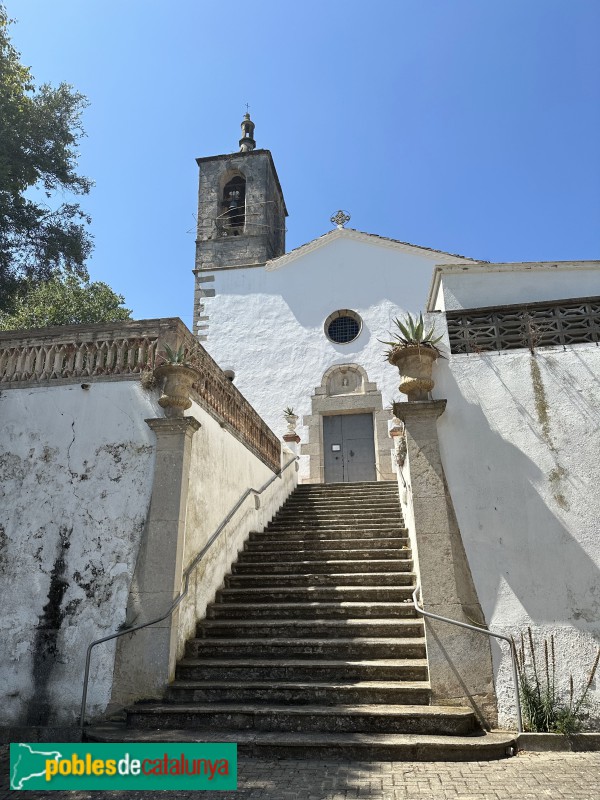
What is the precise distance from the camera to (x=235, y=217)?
16781 mm

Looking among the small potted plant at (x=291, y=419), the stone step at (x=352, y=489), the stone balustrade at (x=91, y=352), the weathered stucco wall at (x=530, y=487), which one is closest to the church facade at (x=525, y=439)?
the weathered stucco wall at (x=530, y=487)

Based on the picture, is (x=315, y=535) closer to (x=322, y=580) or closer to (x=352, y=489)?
(x=322, y=580)

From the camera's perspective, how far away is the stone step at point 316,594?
6.09m

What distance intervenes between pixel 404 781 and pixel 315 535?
4366mm

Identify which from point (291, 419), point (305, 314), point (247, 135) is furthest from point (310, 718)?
point (247, 135)

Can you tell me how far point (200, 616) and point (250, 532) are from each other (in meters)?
2.13

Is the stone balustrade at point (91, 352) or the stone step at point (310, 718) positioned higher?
the stone balustrade at point (91, 352)

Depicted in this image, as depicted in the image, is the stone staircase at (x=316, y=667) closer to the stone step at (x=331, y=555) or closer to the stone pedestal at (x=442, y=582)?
the stone step at (x=331, y=555)

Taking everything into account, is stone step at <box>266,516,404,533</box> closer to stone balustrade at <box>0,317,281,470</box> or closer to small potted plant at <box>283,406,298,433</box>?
stone balustrade at <box>0,317,281,470</box>

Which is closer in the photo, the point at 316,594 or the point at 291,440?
the point at 316,594

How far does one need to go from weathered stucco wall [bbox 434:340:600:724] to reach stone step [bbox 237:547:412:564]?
182 centimetres

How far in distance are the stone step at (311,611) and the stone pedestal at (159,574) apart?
1.07 metres

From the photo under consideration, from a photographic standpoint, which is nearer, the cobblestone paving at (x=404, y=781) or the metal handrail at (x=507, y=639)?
the cobblestone paving at (x=404, y=781)

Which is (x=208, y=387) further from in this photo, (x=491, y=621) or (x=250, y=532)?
(x=491, y=621)
